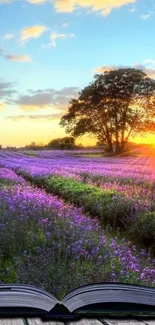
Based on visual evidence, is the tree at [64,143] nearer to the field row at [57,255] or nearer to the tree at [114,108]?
the tree at [114,108]

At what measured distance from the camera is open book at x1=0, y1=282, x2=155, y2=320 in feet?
3.55

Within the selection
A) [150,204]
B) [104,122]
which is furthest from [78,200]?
[104,122]

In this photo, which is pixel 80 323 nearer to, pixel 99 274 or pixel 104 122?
pixel 99 274

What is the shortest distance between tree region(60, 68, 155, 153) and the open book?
29054 mm

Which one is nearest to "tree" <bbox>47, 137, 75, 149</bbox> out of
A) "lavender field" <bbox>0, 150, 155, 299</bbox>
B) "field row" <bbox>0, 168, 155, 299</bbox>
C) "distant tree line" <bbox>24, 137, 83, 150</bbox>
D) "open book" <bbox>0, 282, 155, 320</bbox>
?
"distant tree line" <bbox>24, 137, 83, 150</bbox>

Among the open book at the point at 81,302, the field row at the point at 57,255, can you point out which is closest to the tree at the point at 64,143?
the field row at the point at 57,255

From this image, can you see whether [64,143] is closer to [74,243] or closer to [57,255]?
[74,243]

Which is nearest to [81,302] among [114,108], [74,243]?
[74,243]

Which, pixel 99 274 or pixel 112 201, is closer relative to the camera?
pixel 99 274

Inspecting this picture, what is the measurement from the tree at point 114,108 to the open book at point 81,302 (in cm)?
2905

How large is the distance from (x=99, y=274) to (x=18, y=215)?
232cm

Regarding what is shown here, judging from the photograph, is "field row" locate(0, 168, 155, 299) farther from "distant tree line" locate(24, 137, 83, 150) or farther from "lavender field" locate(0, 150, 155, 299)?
"distant tree line" locate(24, 137, 83, 150)

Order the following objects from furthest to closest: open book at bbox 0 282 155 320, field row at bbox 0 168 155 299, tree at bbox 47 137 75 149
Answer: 1. tree at bbox 47 137 75 149
2. field row at bbox 0 168 155 299
3. open book at bbox 0 282 155 320

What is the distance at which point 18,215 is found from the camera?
18.6 feet
